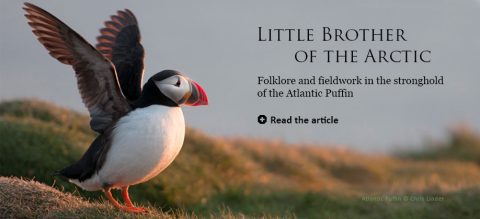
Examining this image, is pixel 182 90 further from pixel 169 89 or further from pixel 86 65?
pixel 86 65

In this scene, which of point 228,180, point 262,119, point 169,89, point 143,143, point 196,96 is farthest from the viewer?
point 228,180

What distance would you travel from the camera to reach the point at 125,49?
6859 millimetres

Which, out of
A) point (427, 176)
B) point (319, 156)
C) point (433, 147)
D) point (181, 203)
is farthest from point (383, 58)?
point (433, 147)

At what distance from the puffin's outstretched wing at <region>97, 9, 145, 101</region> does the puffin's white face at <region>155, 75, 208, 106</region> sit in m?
0.75

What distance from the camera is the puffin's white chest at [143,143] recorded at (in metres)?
5.74

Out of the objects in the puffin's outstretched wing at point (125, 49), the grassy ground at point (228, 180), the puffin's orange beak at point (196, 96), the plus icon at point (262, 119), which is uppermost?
the puffin's outstretched wing at point (125, 49)

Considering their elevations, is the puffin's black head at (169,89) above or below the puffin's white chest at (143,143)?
above

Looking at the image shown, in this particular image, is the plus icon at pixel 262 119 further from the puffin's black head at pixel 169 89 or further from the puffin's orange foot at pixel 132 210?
the puffin's orange foot at pixel 132 210

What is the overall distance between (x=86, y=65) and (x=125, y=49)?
98 centimetres

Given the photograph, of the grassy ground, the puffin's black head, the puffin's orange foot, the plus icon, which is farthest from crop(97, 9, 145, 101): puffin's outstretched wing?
the plus icon

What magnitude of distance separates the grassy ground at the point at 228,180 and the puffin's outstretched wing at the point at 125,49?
187 centimetres

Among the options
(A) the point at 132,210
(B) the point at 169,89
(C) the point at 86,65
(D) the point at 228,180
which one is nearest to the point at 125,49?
(C) the point at 86,65

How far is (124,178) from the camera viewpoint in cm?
595

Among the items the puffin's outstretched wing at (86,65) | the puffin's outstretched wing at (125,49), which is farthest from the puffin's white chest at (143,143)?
the puffin's outstretched wing at (125,49)
